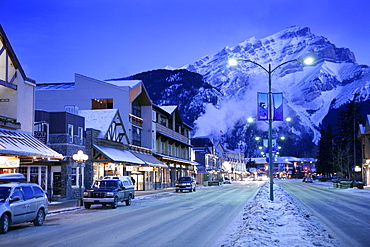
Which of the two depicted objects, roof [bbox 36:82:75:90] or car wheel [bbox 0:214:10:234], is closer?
car wheel [bbox 0:214:10:234]

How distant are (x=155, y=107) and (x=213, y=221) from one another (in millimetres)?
45306

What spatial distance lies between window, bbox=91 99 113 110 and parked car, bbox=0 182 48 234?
34709 millimetres

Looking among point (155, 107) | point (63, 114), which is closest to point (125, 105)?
point (155, 107)

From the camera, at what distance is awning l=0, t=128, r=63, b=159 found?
23250 millimetres

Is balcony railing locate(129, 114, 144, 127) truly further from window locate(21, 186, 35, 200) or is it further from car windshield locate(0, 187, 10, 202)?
car windshield locate(0, 187, 10, 202)

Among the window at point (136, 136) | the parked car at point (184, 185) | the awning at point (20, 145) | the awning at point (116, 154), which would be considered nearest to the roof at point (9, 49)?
the awning at point (20, 145)

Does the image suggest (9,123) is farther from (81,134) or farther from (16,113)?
(81,134)

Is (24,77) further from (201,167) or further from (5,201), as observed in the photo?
(201,167)

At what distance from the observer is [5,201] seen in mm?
15281

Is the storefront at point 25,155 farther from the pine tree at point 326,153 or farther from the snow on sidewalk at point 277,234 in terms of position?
the pine tree at point 326,153

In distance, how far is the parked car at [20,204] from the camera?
49.6 ft

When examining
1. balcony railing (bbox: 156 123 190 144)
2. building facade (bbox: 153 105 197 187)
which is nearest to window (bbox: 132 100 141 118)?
building facade (bbox: 153 105 197 187)

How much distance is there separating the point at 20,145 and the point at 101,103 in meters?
28.2

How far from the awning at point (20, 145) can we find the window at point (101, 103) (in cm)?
2375
